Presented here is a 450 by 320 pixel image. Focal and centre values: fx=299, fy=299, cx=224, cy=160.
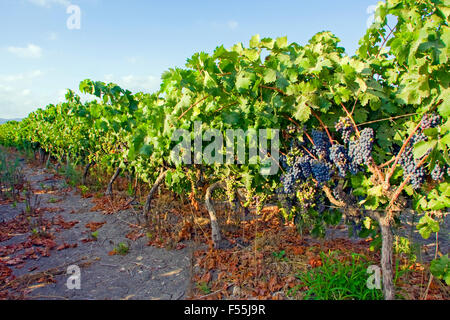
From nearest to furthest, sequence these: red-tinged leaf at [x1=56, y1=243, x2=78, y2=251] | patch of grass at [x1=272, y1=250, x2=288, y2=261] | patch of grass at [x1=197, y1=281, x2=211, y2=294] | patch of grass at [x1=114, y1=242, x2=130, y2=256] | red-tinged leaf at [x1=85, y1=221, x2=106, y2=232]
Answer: patch of grass at [x1=197, y1=281, x2=211, y2=294] → patch of grass at [x1=272, y1=250, x2=288, y2=261] → patch of grass at [x1=114, y1=242, x2=130, y2=256] → red-tinged leaf at [x1=56, y1=243, x2=78, y2=251] → red-tinged leaf at [x1=85, y1=221, x2=106, y2=232]

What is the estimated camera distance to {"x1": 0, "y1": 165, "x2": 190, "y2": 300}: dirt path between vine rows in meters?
3.59

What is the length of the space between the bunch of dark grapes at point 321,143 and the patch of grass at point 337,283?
1345mm

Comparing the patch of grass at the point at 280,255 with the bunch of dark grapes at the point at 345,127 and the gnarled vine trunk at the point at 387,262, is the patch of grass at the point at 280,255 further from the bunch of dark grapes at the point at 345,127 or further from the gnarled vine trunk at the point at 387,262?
the bunch of dark grapes at the point at 345,127

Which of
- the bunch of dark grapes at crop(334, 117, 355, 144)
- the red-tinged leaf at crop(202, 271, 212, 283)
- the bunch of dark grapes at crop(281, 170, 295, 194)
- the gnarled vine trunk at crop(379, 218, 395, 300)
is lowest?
the red-tinged leaf at crop(202, 271, 212, 283)

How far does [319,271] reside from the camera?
11.7 ft

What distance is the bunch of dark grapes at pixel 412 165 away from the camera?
2.55 meters

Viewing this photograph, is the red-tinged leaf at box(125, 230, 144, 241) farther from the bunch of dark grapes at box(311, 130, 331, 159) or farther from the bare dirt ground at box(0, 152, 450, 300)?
the bunch of dark grapes at box(311, 130, 331, 159)

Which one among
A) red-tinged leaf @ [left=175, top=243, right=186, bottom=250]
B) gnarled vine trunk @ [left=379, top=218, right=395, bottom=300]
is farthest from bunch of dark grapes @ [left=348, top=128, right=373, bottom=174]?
red-tinged leaf @ [left=175, top=243, right=186, bottom=250]

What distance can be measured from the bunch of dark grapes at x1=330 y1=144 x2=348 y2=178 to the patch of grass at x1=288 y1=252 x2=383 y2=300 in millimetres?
1211

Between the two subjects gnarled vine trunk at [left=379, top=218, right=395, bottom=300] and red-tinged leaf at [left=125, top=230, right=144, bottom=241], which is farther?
red-tinged leaf at [left=125, top=230, right=144, bottom=241]

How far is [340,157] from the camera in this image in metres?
2.86

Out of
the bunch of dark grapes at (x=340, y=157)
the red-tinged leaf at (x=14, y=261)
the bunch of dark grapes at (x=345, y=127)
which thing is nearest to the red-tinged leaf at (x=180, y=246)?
the red-tinged leaf at (x=14, y=261)

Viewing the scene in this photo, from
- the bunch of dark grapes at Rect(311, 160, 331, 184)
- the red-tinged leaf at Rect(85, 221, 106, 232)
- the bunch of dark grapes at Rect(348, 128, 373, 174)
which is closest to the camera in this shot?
the bunch of dark grapes at Rect(348, 128, 373, 174)

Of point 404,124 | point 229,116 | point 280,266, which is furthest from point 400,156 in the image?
point 280,266
